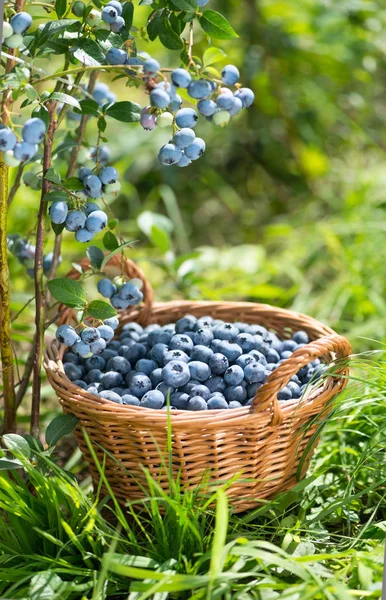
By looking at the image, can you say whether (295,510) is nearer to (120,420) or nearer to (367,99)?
(120,420)

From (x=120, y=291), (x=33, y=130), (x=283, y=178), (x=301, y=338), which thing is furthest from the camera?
(x=283, y=178)

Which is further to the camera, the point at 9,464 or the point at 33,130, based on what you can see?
the point at 9,464

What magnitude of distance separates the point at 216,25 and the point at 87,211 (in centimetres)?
38

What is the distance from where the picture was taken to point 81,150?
139 cm

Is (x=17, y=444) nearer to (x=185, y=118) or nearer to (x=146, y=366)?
(x=146, y=366)

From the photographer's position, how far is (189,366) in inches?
47.9

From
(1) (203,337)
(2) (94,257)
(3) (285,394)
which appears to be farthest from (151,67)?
(3) (285,394)

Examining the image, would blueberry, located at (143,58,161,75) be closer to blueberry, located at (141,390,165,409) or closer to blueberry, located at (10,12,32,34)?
blueberry, located at (10,12,32,34)

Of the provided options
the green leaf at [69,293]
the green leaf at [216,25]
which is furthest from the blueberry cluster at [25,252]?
the green leaf at [216,25]

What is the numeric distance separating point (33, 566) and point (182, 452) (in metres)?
0.32

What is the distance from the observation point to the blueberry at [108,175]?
1173mm

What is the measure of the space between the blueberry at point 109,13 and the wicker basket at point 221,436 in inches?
23.6

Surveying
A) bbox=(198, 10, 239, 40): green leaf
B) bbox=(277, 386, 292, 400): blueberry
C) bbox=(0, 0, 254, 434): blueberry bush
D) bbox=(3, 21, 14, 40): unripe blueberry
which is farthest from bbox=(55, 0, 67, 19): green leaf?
bbox=(277, 386, 292, 400): blueberry

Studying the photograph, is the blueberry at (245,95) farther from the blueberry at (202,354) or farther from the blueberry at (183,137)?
the blueberry at (202,354)
